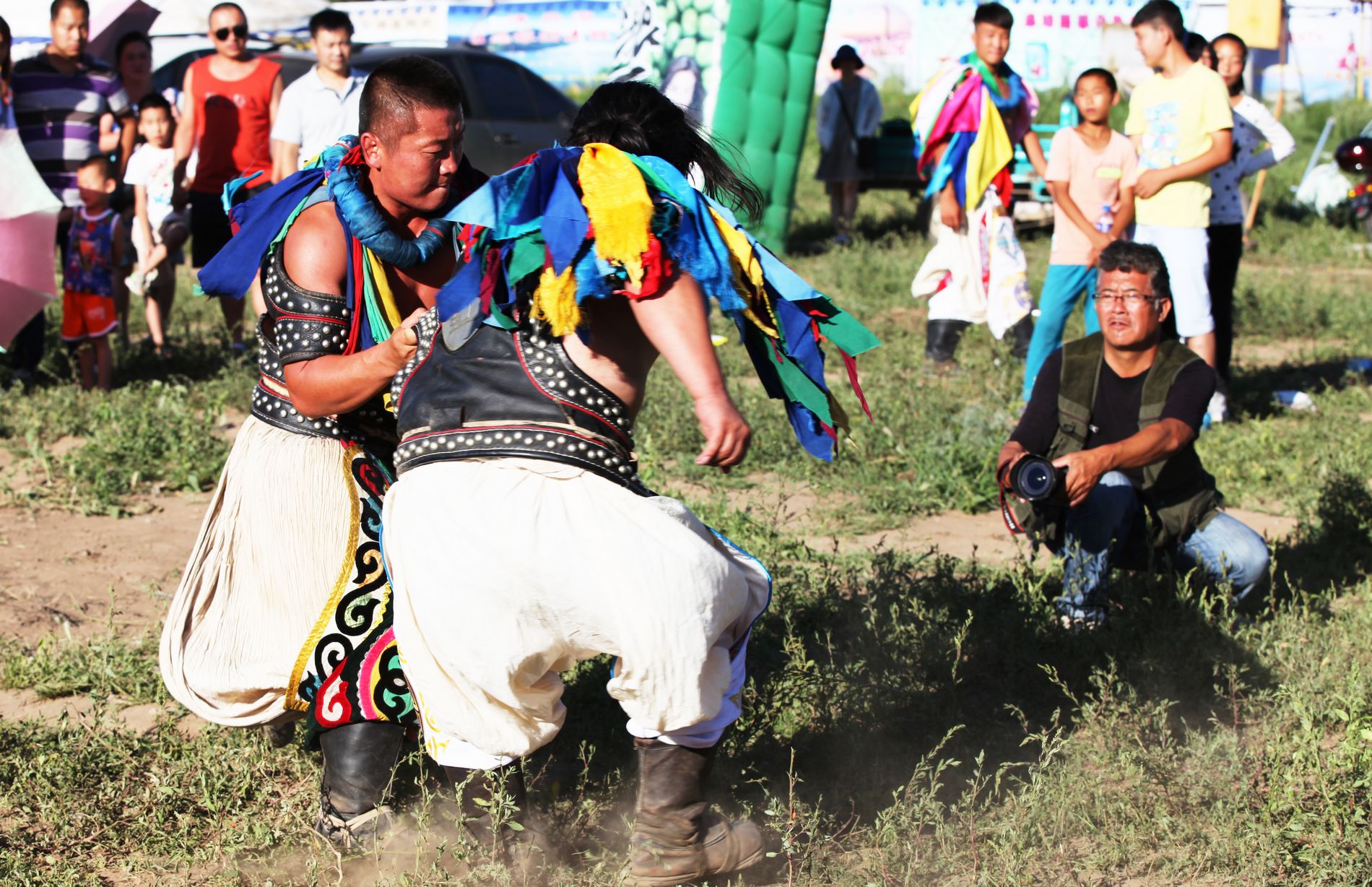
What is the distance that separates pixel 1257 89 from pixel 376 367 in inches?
837

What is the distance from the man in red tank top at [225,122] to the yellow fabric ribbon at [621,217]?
5689 mm

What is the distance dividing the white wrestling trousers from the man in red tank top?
17.9 feet

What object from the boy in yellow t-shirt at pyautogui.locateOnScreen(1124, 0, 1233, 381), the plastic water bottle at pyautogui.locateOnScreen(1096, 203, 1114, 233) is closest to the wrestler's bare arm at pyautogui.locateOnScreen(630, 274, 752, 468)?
the boy in yellow t-shirt at pyautogui.locateOnScreen(1124, 0, 1233, 381)

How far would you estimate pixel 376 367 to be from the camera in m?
2.77

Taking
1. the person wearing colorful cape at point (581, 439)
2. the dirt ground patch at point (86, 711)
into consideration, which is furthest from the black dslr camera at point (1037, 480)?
the dirt ground patch at point (86, 711)

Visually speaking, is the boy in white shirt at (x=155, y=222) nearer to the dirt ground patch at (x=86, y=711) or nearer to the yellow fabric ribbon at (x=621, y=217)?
the dirt ground patch at (x=86, y=711)

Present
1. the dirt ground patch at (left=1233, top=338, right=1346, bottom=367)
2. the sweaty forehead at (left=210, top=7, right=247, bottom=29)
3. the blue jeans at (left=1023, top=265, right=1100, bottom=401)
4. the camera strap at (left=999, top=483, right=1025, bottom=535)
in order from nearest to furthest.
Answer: the camera strap at (left=999, top=483, right=1025, bottom=535), the blue jeans at (left=1023, top=265, right=1100, bottom=401), the sweaty forehead at (left=210, top=7, right=247, bottom=29), the dirt ground patch at (left=1233, top=338, right=1346, bottom=367)

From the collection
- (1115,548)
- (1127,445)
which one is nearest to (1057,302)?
(1115,548)

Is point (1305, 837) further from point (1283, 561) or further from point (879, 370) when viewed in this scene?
point (879, 370)

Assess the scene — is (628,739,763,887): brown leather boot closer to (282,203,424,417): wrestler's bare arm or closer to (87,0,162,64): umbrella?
(282,203,424,417): wrestler's bare arm

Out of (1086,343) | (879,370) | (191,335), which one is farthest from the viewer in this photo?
(191,335)

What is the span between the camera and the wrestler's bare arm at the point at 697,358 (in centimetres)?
244

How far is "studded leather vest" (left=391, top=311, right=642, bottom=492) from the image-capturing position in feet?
8.54

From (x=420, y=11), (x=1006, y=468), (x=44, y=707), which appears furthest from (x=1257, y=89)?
(x=44, y=707)
